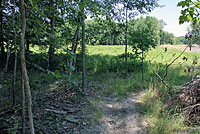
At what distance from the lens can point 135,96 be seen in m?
5.53

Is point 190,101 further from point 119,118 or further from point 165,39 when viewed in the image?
point 165,39

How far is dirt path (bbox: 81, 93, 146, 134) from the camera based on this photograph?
3.49 m

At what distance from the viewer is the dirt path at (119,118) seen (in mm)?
3492

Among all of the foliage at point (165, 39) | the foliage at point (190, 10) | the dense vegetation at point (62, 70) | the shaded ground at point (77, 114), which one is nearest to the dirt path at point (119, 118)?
the shaded ground at point (77, 114)

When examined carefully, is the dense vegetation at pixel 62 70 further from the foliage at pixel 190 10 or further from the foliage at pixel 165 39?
the foliage at pixel 165 39

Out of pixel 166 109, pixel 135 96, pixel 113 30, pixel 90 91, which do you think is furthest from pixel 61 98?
pixel 113 30

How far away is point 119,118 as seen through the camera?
4.07m

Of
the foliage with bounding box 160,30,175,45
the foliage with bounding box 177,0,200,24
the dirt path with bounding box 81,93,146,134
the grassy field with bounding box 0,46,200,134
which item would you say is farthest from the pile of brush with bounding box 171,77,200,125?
the foliage with bounding box 160,30,175,45

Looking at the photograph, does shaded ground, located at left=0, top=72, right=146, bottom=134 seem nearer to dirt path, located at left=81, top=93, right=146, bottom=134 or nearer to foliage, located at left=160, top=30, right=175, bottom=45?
dirt path, located at left=81, top=93, right=146, bottom=134

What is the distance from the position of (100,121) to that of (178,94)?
86.9 inches

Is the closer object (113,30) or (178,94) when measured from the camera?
(178,94)

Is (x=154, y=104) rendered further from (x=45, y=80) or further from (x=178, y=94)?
(x=45, y=80)

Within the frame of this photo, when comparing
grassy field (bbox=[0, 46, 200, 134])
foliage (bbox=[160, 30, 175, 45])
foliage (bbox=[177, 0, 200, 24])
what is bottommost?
grassy field (bbox=[0, 46, 200, 134])

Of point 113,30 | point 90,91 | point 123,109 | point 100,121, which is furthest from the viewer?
point 113,30
